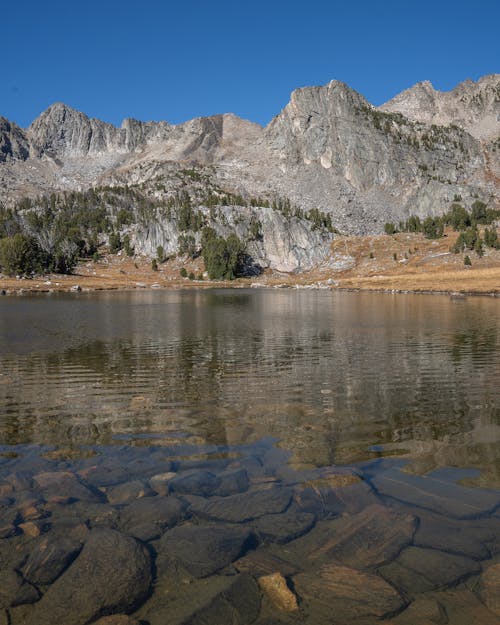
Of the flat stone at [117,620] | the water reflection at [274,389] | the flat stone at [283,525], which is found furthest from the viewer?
the water reflection at [274,389]

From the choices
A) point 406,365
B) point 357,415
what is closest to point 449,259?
point 406,365

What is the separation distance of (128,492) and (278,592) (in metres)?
5.30

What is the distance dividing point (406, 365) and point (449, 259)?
559 feet

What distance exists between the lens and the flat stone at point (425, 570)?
800 centimetres

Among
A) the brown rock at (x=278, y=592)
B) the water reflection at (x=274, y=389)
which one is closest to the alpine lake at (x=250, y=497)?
the brown rock at (x=278, y=592)

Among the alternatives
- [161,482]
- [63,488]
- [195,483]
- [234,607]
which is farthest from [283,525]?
[63,488]

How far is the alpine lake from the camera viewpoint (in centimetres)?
771

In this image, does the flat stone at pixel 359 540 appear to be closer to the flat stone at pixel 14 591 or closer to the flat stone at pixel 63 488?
Answer: the flat stone at pixel 14 591

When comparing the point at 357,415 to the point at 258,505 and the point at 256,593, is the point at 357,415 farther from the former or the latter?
the point at 256,593

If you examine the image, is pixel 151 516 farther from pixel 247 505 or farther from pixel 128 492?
pixel 247 505

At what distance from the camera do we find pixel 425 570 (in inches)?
328

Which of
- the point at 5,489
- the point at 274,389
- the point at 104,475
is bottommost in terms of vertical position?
the point at 274,389

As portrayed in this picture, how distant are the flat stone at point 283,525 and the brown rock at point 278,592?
1294 mm

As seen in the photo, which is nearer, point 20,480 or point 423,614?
point 423,614
